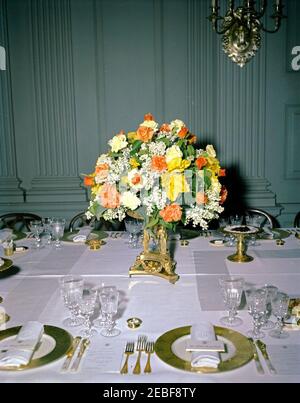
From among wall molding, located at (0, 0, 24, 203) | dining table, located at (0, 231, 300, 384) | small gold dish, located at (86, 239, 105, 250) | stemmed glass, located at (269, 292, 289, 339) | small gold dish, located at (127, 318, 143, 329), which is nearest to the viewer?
dining table, located at (0, 231, 300, 384)

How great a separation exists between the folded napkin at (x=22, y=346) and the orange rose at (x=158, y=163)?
787 mm

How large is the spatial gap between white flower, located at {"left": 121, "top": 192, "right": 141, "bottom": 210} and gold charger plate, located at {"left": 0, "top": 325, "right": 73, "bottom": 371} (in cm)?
62

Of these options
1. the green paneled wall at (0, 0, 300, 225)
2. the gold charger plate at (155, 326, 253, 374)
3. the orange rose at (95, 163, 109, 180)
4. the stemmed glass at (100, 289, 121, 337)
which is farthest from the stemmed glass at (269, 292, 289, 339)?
the green paneled wall at (0, 0, 300, 225)

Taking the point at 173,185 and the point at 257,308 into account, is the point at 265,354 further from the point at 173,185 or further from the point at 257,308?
the point at 173,185

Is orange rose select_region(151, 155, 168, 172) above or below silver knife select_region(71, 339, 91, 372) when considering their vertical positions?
above

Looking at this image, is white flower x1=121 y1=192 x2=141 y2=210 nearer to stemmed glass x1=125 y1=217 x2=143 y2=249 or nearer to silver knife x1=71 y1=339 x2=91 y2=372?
silver knife x1=71 y1=339 x2=91 y2=372

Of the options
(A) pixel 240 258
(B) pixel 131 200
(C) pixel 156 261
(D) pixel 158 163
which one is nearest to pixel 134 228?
(C) pixel 156 261

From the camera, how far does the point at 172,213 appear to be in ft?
6.25

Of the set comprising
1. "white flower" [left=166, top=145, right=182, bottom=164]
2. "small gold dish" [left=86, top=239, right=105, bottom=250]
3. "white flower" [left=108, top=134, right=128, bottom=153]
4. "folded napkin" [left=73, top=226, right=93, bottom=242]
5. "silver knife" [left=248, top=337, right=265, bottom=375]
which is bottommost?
"silver knife" [left=248, top=337, right=265, bottom=375]

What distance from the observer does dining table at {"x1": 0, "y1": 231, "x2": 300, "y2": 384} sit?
1304 millimetres

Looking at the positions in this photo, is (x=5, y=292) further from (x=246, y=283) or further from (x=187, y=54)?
(x=187, y=54)

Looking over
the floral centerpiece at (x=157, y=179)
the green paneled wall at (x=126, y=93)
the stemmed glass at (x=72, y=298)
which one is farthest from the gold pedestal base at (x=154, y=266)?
the green paneled wall at (x=126, y=93)

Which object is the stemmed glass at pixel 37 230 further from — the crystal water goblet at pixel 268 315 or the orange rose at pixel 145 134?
the crystal water goblet at pixel 268 315
